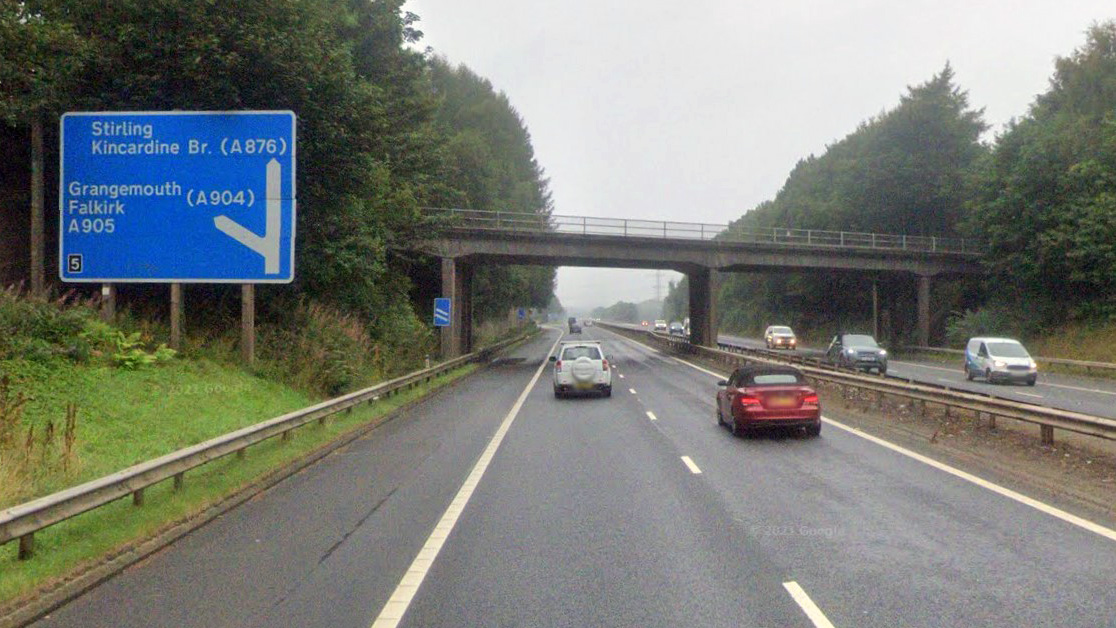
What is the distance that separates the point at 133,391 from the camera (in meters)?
18.0

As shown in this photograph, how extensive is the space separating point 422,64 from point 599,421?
28.3 metres

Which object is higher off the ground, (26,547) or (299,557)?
(26,547)

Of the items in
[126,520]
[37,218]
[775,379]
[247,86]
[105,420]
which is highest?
[247,86]

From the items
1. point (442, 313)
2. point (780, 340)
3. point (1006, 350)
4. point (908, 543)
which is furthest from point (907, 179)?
point (908, 543)

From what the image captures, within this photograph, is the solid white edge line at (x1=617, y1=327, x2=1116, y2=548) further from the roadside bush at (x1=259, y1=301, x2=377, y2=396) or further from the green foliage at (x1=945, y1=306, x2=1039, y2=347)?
the green foliage at (x1=945, y1=306, x2=1039, y2=347)

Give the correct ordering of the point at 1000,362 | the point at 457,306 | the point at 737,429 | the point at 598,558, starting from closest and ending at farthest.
Answer: the point at 598,558 < the point at 737,429 < the point at 1000,362 < the point at 457,306

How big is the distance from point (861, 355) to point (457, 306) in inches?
894

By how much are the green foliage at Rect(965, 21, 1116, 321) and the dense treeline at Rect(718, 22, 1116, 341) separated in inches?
2.8

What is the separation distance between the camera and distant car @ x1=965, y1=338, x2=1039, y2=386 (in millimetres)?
35406

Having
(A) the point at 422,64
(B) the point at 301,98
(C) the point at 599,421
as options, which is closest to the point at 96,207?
(B) the point at 301,98

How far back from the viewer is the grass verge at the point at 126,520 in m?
8.30

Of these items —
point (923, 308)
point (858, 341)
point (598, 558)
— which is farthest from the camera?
point (923, 308)

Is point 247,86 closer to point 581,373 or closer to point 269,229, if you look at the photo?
point 269,229

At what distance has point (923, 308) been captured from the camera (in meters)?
64.5
